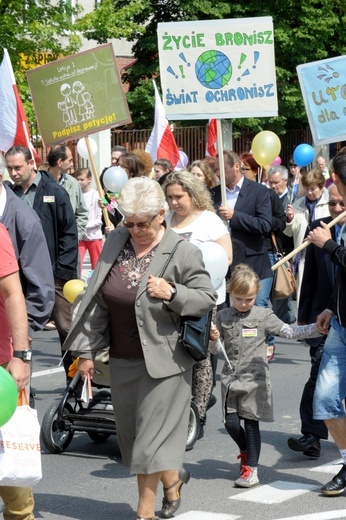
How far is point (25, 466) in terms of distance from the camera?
4934 mm

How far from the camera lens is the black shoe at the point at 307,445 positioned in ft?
23.8

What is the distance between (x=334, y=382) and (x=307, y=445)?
1040 millimetres

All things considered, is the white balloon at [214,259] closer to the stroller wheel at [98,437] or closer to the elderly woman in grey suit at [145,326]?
the stroller wheel at [98,437]

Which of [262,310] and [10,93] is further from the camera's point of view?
[10,93]

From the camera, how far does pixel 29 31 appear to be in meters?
23.8

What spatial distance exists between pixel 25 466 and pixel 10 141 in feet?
24.5

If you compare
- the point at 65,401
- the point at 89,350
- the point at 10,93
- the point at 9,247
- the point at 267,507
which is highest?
the point at 10,93

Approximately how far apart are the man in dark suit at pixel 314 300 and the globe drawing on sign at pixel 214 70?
298cm

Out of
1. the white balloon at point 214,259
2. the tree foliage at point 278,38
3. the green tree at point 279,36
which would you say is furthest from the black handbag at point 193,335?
the green tree at point 279,36

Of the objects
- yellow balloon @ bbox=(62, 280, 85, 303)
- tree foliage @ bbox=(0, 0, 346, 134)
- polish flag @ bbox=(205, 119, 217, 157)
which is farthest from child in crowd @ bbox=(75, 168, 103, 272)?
tree foliage @ bbox=(0, 0, 346, 134)

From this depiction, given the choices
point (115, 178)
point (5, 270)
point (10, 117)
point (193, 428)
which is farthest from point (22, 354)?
point (10, 117)

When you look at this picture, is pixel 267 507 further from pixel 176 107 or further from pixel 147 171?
pixel 147 171

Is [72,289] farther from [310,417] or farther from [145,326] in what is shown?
[145,326]

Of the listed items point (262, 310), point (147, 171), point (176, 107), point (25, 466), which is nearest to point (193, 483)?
point (262, 310)
